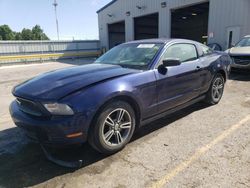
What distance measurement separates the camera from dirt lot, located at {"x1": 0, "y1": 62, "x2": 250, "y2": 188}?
264cm

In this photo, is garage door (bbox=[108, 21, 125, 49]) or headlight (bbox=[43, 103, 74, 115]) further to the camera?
garage door (bbox=[108, 21, 125, 49])

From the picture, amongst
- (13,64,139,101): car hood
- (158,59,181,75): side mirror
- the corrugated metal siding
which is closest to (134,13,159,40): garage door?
the corrugated metal siding

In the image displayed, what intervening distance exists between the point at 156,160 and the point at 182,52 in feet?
7.46

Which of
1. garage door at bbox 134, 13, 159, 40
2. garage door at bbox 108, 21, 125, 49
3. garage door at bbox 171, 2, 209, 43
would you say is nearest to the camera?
garage door at bbox 134, 13, 159, 40

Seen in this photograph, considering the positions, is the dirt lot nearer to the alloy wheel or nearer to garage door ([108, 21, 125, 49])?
the alloy wheel

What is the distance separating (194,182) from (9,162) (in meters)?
2.37

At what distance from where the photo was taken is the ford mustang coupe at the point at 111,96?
2748 millimetres

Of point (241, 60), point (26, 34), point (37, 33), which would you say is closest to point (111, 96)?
point (241, 60)

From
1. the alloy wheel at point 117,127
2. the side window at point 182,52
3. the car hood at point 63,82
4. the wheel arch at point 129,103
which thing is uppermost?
the side window at point 182,52

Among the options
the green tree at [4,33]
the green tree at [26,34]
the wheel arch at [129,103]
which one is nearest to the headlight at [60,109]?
the wheel arch at [129,103]

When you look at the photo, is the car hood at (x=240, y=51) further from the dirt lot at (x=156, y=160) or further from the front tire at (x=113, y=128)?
the front tire at (x=113, y=128)

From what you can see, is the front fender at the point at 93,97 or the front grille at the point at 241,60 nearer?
the front fender at the point at 93,97

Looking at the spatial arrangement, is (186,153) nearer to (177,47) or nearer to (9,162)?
(177,47)

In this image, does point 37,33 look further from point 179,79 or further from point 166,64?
point 166,64
